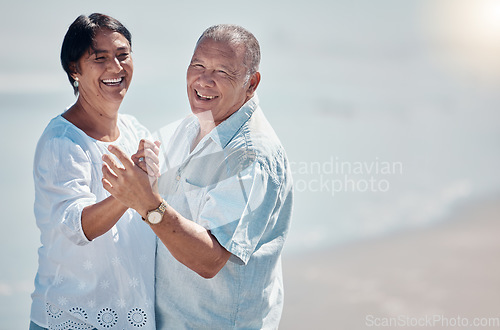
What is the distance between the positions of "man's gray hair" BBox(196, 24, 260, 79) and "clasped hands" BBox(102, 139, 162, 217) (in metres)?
0.61

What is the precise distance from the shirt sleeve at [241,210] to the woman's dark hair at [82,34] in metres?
0.85

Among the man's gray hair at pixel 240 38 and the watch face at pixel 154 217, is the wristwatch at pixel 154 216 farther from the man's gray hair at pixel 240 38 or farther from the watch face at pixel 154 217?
the man's gray hair at pixel 240 38

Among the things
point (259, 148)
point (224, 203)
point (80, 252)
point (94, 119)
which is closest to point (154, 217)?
point (224, 203)

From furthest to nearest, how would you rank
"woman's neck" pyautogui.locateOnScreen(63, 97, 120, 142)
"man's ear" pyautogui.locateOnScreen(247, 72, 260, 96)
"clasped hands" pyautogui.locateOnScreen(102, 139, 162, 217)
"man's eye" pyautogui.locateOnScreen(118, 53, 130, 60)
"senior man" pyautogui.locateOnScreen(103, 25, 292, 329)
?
"man's eye" pyautogui.locateOnScreen(118, 53, 130, 60), "woman's neck" pyautogui.locateOnScreen(63, 97, 120, 142), "man's ear" pyautogui.locateOnScreen(247, 72, 260, 96), "senior man" pyautogui.locateOnScreen(103, 25, 292, 329), "clasped hands" pyautogui.locateOnScreen(102, 139, 162, 217)

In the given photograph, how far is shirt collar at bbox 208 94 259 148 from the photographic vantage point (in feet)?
6.77

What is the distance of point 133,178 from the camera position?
1.68m

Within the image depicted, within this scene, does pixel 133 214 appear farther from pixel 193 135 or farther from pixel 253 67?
pixel 253 67

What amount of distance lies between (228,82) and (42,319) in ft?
3.55

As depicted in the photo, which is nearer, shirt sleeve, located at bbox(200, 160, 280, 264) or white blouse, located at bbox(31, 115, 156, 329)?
shirt sleeve, located at bbox(200, 160, 280, 264)

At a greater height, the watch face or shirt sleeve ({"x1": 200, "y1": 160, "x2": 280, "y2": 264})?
shirt sleeve ({"x1": 200, "y1": 160, "x2": 280, "y2": 264})

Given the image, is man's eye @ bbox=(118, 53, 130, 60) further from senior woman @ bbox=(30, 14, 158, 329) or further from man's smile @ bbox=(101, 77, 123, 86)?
senior woman @ bbox=(30, 14, 158, 329)

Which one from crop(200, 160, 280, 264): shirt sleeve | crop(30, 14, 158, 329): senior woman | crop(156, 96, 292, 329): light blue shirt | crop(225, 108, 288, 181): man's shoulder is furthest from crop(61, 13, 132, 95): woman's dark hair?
crop(200, 160, 280, 264): shirt sleeve

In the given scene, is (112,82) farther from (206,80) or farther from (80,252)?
(80,252)

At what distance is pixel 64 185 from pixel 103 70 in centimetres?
52
